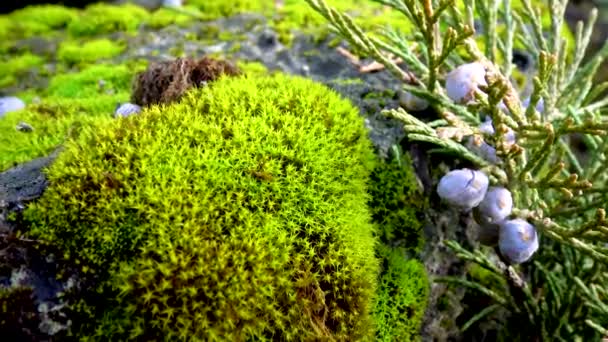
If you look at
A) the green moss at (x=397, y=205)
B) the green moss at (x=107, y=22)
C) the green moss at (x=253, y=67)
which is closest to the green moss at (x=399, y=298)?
the green moss at (x=397, y=205)

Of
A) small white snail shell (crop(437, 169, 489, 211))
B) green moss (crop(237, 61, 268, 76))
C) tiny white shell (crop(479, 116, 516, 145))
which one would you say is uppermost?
tiny white shell (crop(479, 116, 516, 145))

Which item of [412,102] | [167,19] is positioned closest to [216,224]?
[412,102]

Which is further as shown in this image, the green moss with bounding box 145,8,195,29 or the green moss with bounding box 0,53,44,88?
the green moss with bounding box 145,8,195,29

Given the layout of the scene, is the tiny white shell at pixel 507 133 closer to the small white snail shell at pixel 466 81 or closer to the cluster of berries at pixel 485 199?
the cluster of berries at pixel 485 199

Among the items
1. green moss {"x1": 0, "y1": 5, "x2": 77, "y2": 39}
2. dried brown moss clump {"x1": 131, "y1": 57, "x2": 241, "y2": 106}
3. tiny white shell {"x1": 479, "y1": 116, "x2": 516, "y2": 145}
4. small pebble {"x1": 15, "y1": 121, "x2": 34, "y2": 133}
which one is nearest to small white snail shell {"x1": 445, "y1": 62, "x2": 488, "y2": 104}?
tiny white shell {"x1": 479, "y1": 116, "x2": 516, "y2": 145}

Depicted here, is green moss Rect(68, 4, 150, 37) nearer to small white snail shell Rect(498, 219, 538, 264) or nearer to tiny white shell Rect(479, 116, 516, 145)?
tiny white shell Rect(479, 116, 516, 145)

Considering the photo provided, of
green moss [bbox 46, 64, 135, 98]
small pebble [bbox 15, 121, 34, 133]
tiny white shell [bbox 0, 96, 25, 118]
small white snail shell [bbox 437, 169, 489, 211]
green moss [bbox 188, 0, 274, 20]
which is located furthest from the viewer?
green moss [bbox 188, 0, 274, 20]
